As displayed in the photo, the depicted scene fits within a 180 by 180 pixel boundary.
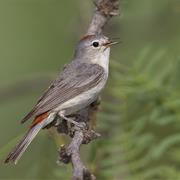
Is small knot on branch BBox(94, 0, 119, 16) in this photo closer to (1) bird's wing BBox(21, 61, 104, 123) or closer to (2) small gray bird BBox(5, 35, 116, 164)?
(2) small gray bird BBox(5, 35, 116, 164)

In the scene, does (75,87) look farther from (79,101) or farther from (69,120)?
(69,120)

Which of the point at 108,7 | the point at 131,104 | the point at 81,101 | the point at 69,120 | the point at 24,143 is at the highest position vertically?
the point at 108,7

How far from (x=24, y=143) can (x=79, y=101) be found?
1.94 ft

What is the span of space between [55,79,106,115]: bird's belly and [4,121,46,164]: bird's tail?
0.32 meters

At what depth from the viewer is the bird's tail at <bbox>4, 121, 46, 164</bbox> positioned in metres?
5.07

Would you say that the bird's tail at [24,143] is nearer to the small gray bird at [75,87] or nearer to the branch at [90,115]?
the small gray bird at [75,87]

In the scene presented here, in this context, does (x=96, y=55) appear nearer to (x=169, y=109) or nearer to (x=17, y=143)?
(x=169, y=109)

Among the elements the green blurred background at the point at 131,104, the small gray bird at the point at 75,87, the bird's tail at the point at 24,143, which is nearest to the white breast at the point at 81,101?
the small gray bird at the point at 75,87

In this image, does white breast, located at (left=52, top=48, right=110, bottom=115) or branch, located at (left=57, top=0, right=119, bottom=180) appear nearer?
branch, located at (left=57, top=0, right=119, bottom=180)

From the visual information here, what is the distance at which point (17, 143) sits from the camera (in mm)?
5344

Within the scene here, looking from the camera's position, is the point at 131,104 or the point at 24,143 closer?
the point at 24,143

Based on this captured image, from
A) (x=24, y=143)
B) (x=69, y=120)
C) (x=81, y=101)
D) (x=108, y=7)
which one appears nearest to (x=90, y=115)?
(x=69, y=120)

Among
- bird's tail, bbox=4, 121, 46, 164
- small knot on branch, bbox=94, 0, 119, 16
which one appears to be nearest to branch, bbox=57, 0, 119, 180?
small knot on branch, bbox=94, 0, 119, 16

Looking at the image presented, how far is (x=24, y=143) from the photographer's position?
5.27 m
